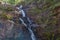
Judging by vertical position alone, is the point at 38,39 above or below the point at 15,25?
below

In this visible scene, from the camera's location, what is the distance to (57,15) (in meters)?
9.77

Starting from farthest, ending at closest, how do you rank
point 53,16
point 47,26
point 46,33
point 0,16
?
point 0,16 < point 53,16 < point 47,26 < point 46,33

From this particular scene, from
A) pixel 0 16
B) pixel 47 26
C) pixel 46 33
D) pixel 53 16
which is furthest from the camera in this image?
pixel 0 16

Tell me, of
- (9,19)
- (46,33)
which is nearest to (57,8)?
(46,33)

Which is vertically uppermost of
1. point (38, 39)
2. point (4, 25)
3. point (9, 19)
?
point (9, 19)

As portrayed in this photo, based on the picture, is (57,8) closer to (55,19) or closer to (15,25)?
(55,19)

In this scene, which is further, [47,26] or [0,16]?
[0,16]

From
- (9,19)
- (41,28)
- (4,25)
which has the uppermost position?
(9,19)

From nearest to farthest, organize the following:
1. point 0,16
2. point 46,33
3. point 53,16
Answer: point 46,33 < point 53,16 < point 0,16

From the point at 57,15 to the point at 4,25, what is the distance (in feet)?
10.5

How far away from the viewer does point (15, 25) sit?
972 centimetres

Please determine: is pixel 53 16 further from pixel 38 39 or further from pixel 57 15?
pixel 38 39

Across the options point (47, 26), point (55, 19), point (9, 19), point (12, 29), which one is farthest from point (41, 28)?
point (9, 19)

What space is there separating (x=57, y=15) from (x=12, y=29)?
2814mm
